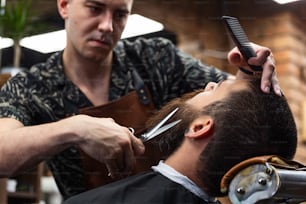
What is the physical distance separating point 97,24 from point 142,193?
1.40 feet

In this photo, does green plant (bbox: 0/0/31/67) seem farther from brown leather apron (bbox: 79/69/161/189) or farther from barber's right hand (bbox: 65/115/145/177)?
barber's right hand (bbox: 65/115/145/177)

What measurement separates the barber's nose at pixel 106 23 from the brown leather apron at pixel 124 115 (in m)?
0.16

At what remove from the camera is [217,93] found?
1.06 meters

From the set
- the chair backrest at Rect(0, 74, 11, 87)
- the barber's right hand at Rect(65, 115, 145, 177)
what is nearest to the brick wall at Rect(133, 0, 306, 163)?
the barber's right hand at Rect(65, 115, 145, 177)

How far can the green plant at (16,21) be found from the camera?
2.12m

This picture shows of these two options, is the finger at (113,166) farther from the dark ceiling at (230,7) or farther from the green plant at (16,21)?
the green plant at (16,21)

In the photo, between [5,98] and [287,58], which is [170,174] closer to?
[5,98]

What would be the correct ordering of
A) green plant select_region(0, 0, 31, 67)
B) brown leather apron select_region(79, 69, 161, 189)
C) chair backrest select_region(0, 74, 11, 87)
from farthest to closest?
green plant select_region(0, 0, 31, 67)
chair backrest select_region(0, 74, 11, 87)
brown leather apron select_region(79, 69, 161, 189)

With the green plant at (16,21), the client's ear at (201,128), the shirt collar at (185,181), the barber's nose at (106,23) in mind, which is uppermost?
the barber's nose at (106,23)

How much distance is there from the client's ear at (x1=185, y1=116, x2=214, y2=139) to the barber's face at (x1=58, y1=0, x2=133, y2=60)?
34 centimetres

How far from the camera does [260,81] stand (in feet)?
3.35

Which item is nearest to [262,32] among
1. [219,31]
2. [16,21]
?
[219,31]

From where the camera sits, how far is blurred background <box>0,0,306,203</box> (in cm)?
143

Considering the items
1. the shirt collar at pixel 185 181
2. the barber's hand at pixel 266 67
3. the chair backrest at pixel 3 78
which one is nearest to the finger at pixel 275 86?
the barber's hand at pixel 266 67
